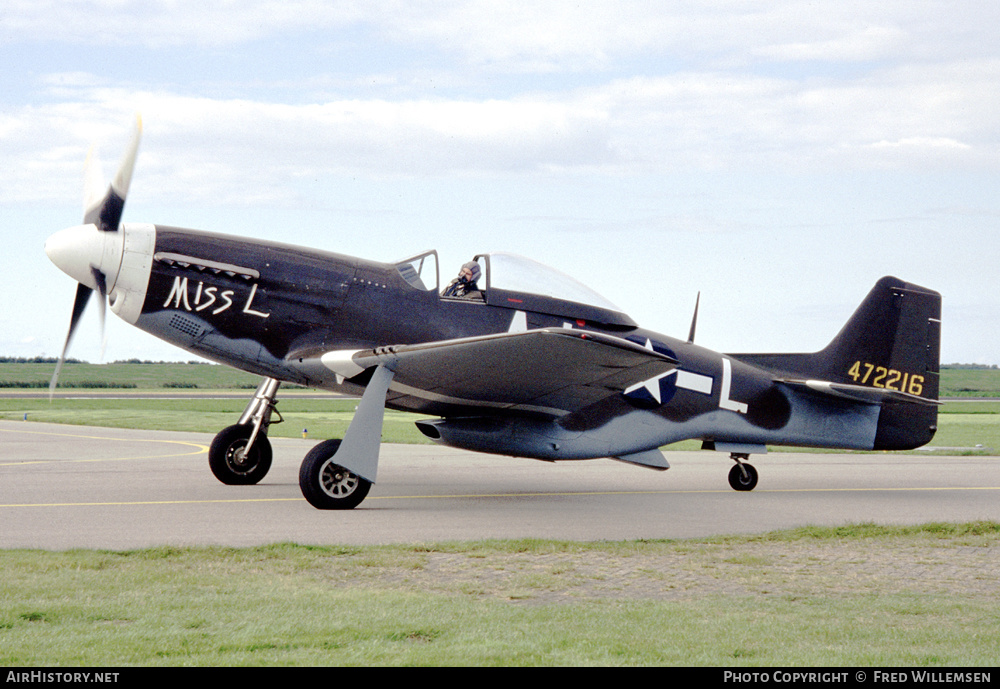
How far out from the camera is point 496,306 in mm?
11211

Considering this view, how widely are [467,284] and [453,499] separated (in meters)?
2.57

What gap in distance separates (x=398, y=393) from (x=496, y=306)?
155 centimetres

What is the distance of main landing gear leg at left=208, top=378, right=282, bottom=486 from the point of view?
39.3 feet

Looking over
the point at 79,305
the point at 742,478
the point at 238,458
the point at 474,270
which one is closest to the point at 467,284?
the point at 474,270

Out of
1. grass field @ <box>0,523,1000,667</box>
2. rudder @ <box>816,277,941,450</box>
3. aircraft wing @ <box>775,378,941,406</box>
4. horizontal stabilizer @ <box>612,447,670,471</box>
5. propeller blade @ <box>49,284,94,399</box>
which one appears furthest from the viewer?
rudder @ <box>816,277,941,450</box>

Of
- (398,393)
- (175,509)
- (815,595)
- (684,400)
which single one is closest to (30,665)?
(815,595)

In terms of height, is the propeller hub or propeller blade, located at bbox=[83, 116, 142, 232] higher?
propeller blade, located at bbox=[83, 116, 142, 232]

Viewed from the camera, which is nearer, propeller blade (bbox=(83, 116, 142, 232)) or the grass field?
the grass field

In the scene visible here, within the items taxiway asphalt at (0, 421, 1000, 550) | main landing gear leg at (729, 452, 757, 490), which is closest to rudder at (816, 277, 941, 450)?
taxiway asphalt at (0, 421, 1000, 550)

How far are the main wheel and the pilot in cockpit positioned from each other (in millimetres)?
2369

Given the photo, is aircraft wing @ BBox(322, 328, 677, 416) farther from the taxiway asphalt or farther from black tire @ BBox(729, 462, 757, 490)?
black tire @ BBox(729, 462, 757, 490)

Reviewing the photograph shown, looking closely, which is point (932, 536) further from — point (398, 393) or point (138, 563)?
point (138, 563)

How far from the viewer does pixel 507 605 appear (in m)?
5.66

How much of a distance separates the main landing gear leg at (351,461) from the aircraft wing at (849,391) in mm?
5954
